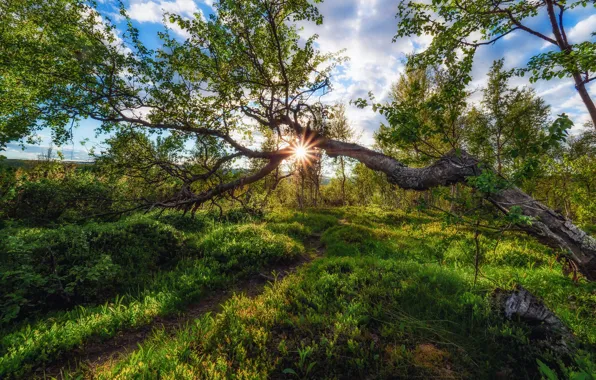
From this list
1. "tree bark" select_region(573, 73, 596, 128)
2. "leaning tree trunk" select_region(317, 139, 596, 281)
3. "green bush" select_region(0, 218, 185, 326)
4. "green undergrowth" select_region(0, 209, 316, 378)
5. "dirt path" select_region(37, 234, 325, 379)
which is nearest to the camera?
"leaning tree trunk" select_region(317, 139, 596, 281)

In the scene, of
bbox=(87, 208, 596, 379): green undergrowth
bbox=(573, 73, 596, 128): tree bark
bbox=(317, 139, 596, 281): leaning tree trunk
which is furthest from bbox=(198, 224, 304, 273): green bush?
bbox=(573, 73, 596, 128): tree bark

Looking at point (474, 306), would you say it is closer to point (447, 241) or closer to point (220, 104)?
point (447, 241)

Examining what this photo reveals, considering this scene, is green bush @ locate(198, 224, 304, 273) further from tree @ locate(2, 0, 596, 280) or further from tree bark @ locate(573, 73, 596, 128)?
tree bark @ locate(573, 73, 596, 128)

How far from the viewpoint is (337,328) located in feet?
13.0

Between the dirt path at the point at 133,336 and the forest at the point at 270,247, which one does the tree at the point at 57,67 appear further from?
the dirt path at the point at 133,336

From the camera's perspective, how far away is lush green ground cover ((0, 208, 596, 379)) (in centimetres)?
329

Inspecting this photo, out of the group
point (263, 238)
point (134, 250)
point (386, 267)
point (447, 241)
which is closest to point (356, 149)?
point (447, 241)

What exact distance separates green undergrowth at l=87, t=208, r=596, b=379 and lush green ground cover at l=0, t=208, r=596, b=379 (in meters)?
0.02

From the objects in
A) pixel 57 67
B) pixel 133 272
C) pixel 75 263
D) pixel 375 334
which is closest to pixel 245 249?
pixel 133 272

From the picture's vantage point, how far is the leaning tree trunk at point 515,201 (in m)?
2.88

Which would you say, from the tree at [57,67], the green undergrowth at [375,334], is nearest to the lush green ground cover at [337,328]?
the green undergrowth at [375,334]

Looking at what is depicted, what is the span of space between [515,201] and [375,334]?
306cm

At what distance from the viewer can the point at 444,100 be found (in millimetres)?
3711

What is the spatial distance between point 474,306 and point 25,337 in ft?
28.2
